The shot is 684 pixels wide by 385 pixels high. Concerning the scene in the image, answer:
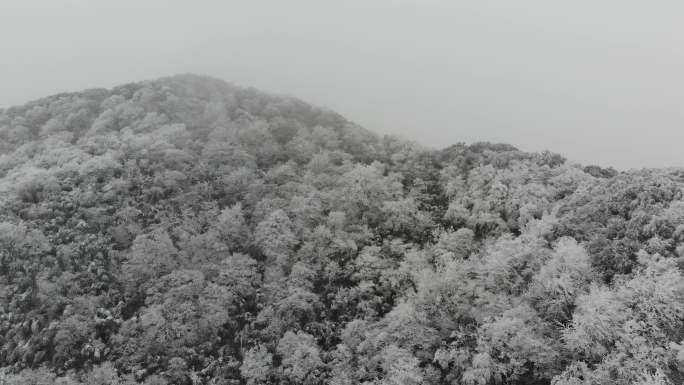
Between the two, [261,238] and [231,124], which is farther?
[231,124]

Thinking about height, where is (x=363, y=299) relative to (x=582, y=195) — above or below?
below

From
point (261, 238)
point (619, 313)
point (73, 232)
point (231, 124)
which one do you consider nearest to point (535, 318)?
point (619, 313)

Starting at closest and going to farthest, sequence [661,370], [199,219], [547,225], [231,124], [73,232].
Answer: [661,370], [547,225], [73,232], [199,219], [231,124]

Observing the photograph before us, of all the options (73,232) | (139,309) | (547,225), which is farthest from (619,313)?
(73,232)

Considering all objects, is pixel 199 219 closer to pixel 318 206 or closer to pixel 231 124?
pixel 318 206

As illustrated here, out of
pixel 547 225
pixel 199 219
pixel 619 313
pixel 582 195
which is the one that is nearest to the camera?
pixel 619 313

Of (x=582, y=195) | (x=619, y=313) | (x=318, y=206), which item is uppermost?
(x=582, y=195)

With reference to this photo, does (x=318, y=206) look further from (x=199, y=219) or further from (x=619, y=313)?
(x=619, y=313)
